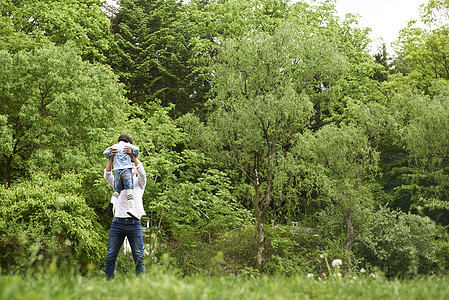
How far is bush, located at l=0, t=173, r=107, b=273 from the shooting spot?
9688 millimetres

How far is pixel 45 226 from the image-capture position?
10.1 metres

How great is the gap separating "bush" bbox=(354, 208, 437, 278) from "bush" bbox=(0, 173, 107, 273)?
9480 mm

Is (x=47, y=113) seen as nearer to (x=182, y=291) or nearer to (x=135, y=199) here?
(x=135, y=199)

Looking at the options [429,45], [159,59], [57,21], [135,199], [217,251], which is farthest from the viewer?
[159,59]

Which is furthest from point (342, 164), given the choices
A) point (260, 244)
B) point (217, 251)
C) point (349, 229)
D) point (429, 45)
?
point (429, 45)

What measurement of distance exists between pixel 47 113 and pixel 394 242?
537 inches

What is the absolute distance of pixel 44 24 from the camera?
67.7ft

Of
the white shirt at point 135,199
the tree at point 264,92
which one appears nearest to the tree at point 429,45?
the tree at point 264,92

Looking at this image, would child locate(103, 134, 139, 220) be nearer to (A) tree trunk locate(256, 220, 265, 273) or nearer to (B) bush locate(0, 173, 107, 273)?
(B) bush locate(0, 173, 107, 273)

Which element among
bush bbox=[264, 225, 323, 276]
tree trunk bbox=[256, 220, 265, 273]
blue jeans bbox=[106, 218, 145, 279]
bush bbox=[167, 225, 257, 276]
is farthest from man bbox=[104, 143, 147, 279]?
tree trunk bbox=[256, 220, 265, 273]

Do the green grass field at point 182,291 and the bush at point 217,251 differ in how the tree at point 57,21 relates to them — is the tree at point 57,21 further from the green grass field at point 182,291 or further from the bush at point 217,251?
the green grass field at point 182,291

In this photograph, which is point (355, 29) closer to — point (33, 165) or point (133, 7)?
point (133, 7)

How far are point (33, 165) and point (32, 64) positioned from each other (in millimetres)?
3714

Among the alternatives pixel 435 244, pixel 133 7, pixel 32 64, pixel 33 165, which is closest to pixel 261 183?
pixel 435 244
